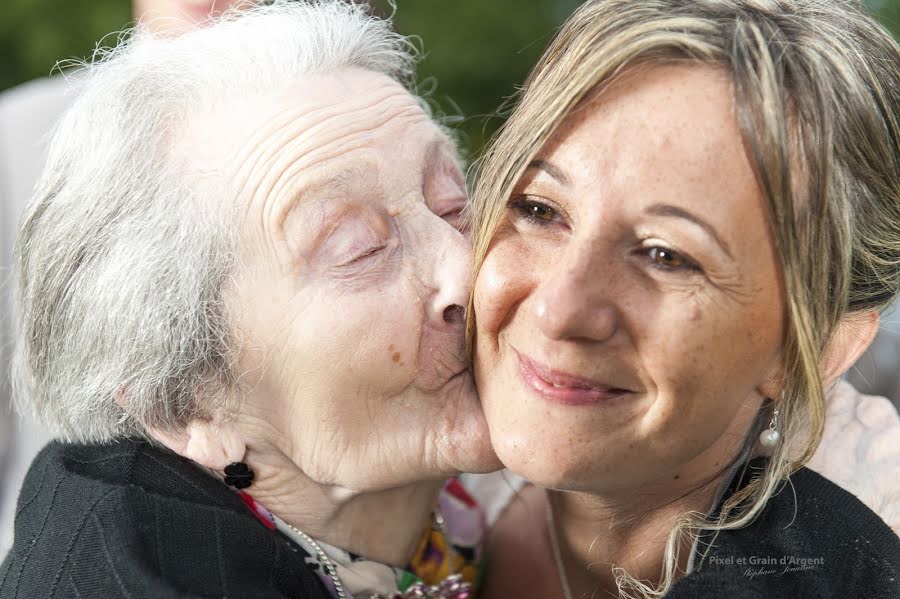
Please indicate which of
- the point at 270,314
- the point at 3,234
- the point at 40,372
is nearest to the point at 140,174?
the point at 270,314

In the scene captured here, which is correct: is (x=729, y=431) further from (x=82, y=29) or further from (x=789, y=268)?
(x=82, y=29)

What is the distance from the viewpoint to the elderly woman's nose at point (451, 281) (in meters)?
2.57

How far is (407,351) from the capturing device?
255 centimetres

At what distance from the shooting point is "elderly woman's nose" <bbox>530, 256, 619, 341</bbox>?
2.16 m

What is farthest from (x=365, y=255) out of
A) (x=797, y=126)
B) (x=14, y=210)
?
(x=14, y=210)

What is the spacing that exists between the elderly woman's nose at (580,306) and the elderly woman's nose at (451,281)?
1.37ft

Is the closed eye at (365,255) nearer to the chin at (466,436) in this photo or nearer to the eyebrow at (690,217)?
the chin at (466,436)

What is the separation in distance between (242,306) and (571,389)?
90 centimetres

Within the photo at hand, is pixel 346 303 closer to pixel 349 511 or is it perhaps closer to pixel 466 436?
pixel 466 436

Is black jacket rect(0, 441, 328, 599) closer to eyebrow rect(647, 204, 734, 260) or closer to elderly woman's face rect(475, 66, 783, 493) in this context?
elderly woman's face rect(475, 66, 783, 493)

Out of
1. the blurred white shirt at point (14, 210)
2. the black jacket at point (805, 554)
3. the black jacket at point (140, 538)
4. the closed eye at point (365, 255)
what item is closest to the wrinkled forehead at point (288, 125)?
the closed eye at point (365, 255)

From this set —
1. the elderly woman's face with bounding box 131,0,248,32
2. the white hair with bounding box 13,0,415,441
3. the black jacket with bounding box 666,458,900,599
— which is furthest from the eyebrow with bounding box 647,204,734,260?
the elderly woman's face with bounding box 131,0,248,32

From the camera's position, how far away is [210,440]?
266 cm

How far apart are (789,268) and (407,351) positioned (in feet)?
3.16
